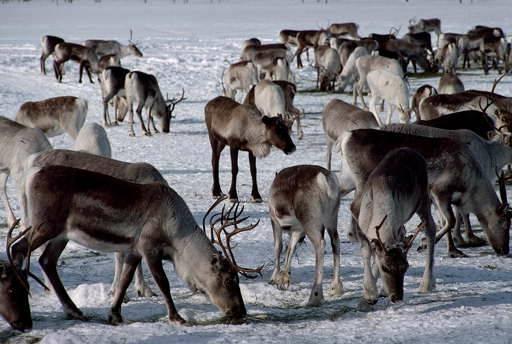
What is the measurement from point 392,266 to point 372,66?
47.4ft

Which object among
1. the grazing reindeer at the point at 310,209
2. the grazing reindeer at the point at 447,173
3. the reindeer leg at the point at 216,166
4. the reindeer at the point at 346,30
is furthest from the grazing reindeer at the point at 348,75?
the grazing reindeer at the point at 310,209

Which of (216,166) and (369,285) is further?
(216,166)

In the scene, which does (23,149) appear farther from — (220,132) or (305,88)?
(305,88)

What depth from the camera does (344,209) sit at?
9.47 metres

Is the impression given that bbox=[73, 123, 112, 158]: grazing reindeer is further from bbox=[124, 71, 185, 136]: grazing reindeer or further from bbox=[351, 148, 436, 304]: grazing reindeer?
bbox=[124, 71, 185, 136]: grazing reindeer

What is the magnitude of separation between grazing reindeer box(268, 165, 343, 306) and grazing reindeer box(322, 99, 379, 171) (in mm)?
4586

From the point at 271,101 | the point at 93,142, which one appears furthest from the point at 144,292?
the point at 271,101

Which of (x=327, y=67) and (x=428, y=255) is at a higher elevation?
(x=428, y=255)

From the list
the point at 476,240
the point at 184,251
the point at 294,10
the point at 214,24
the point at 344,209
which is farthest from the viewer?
the point at 294,10

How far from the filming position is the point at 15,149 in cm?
865

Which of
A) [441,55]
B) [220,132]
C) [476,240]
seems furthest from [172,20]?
[476,240]

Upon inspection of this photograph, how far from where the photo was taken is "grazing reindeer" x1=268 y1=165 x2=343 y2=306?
245 inches

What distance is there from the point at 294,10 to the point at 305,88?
32.6 metres

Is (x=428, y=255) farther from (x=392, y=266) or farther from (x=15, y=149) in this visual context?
(x=15, y=149)
